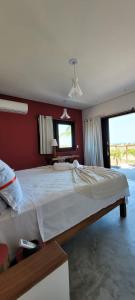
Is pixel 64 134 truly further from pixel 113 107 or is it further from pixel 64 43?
pixel 64 43

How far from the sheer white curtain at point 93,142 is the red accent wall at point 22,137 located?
4.05ft

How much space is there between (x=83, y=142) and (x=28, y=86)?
278 centimetres

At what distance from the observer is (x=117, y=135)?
14.9ft

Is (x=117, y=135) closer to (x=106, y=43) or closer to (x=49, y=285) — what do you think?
(x=106, y=43)

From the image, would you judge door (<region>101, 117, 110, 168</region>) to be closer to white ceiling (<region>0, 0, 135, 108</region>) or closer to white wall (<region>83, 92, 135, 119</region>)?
white wall (<region>83, 92, 135, 119</region>)

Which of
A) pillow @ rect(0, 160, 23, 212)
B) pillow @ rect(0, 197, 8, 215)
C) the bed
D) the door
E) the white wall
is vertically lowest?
the bed

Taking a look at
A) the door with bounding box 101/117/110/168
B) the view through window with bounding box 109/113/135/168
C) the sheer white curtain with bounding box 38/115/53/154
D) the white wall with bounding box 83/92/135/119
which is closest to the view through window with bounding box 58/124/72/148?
the sheer white curtain with bounding box 38/115/53/154

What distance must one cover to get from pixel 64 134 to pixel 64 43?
9.81 feet

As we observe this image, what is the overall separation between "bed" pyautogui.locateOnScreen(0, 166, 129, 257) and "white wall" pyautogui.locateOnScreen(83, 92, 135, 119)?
241cm

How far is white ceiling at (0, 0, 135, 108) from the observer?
55.4 inches

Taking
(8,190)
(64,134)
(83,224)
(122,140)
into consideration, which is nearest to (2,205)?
(8,190)

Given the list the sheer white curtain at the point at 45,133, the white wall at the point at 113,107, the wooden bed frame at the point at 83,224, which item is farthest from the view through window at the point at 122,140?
the wooden bed frame at the point at 83,224

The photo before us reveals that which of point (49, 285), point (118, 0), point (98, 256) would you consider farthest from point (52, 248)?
point (118, 0)

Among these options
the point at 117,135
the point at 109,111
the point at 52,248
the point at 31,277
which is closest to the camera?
the point at 31,277
